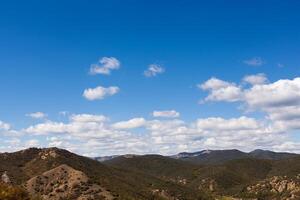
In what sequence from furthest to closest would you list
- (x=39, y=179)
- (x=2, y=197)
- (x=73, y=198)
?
(x=39, y=179) → (x=73, y=198) → (x=2, y=197)

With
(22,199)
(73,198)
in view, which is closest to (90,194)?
(73,198)

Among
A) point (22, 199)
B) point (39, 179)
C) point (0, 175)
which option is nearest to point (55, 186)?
point (39, 179)

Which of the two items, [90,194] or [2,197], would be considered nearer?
[2,197]

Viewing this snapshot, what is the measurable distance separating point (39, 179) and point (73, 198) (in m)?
21.3

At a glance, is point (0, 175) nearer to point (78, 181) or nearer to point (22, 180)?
point (22, 180)

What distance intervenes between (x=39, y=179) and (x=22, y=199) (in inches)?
5500

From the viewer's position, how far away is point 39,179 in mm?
197750

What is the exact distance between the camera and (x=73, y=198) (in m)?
184

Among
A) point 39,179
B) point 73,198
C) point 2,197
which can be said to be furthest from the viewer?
point 39,179

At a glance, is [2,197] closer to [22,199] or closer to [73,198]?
[22,199]

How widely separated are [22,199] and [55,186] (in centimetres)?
13446

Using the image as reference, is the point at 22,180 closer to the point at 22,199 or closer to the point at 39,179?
the point at 39,179

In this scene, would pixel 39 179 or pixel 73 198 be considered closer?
pixel 73 198

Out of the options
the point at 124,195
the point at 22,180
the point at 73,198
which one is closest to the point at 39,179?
the point at 22,180
